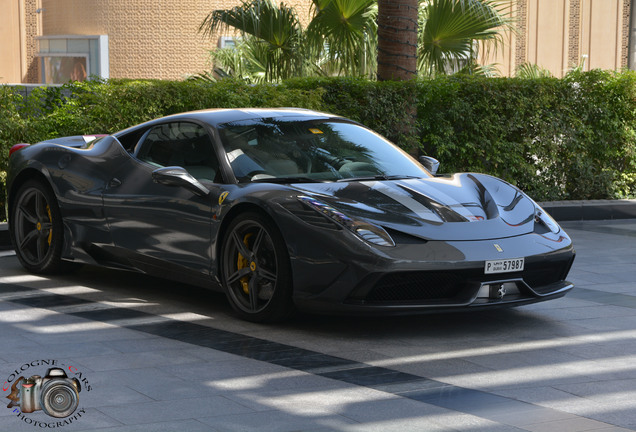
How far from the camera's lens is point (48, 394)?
4.50m

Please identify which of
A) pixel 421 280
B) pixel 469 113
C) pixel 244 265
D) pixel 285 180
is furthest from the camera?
pixel 469 113

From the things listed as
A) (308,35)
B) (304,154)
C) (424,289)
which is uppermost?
(308,35)

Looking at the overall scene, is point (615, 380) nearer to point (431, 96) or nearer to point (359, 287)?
point (359, 287)

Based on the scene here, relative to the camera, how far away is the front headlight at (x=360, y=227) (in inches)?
225

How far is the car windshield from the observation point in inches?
260

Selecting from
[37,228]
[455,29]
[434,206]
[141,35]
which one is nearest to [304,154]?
[434,206]

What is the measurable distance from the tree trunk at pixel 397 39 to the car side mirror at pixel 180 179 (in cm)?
614

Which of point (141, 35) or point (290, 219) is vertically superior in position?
point (141, 35)

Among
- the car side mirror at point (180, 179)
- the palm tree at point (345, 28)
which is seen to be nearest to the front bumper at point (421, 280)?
the car side mirror at point (180, 179)

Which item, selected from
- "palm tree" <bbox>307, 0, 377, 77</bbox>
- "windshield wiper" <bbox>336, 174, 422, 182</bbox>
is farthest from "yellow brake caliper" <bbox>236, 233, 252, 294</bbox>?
"palm tree" <bbox>307, 0, 377, 77</bbox>

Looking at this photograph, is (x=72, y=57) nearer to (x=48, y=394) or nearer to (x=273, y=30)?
(x=273, y=30)

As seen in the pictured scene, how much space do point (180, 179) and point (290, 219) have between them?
1017mm

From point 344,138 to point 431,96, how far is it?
218 inches

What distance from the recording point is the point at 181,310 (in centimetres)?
673
